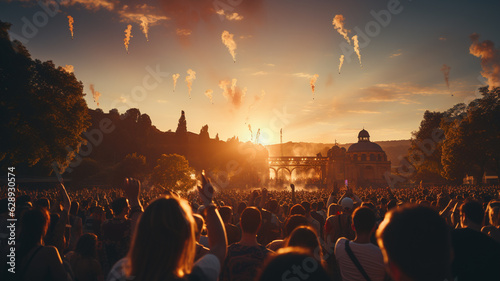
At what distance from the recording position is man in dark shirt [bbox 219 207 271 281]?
10.8 feet

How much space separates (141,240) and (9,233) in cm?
377

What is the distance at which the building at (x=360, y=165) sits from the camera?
86.9 m

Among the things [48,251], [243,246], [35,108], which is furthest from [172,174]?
[243,246]

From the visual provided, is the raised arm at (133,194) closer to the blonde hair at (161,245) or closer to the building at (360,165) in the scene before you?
the blonde hair at (161,245)

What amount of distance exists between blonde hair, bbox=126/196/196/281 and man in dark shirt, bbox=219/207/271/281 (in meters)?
1.39

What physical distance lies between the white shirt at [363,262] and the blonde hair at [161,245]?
2452mm

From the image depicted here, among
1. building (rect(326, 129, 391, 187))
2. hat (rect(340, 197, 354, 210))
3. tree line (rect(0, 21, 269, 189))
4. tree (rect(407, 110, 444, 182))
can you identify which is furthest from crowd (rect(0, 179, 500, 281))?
building (rect(326, 129, 391, 187))

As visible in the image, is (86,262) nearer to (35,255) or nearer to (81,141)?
(35,255)

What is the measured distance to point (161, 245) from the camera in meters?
1.93

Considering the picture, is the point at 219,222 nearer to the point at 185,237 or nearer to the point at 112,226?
the point at 185,237

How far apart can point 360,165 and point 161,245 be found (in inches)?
3999

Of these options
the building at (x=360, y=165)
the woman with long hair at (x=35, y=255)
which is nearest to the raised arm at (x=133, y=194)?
the woman with long hair at (x=35, y=255)

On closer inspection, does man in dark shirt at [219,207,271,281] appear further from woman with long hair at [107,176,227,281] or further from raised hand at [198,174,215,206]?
woman with long hair at [107,176,227,281]

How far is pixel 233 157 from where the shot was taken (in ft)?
397
